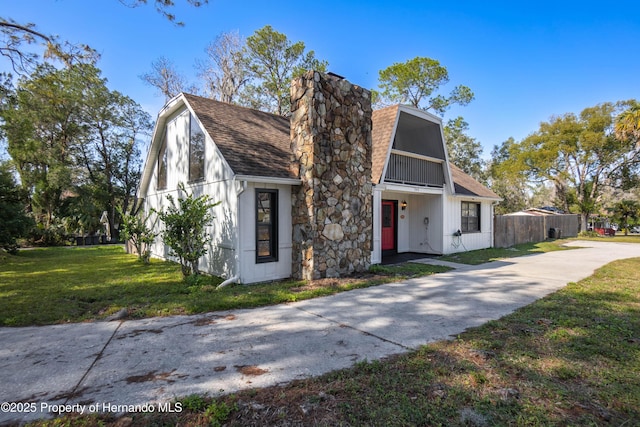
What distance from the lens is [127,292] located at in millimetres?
6555

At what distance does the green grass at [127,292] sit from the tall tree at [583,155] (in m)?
24.0

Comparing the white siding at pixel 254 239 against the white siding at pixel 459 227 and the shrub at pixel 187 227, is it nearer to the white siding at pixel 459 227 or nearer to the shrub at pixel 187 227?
the shrub at pixel 187 227

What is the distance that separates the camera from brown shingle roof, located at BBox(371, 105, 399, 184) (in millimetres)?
9797

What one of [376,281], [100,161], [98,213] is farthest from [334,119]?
[100,161]

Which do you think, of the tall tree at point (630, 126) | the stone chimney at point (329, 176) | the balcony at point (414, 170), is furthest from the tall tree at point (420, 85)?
the stone chimney at point (329, 176)

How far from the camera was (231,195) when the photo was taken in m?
7.27

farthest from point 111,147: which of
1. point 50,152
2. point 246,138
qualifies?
point 246,138

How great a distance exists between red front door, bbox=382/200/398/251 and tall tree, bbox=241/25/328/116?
41.4 feet

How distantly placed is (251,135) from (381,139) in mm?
4213

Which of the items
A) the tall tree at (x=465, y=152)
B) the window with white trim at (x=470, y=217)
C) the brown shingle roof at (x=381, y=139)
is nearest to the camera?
the brown shingle roof at (x=381, y=139)

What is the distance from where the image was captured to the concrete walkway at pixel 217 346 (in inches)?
111

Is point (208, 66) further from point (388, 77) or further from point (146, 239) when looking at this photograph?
point (146, 239)

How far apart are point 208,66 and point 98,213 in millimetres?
12842

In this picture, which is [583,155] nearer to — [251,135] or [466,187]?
[466,187]
